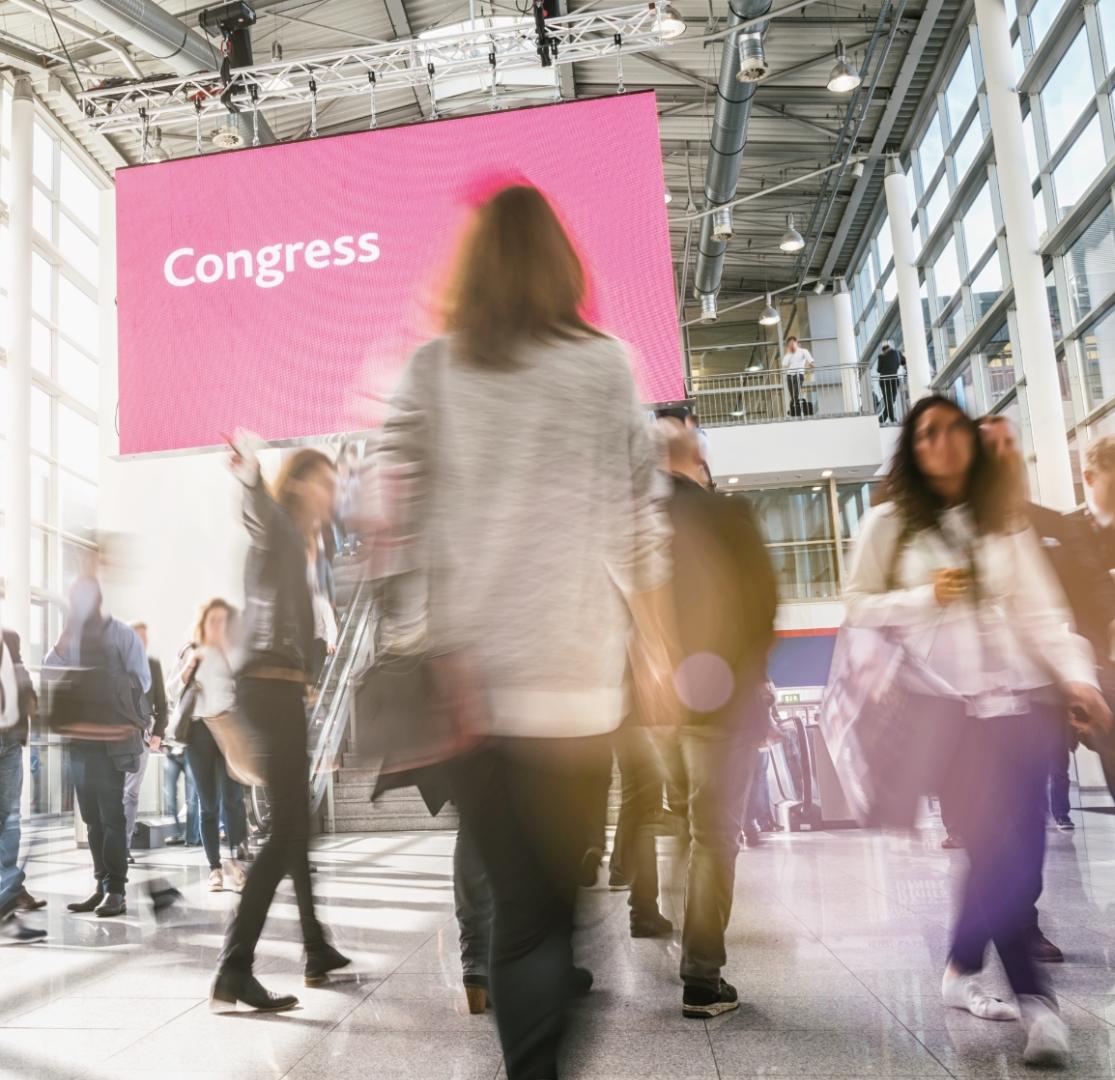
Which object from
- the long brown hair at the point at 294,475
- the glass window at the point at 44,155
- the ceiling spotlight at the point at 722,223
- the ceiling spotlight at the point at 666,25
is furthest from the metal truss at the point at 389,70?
the long brown hair at the point at 294,475

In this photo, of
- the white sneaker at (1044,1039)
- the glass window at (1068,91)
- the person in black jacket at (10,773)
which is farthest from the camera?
the glass window at (1068,91)

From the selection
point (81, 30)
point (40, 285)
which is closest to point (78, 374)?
A: point (40, 285)

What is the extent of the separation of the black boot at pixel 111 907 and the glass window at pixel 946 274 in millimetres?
13827

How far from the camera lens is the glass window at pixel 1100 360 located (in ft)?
34.0

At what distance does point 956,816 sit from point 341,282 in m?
6.08

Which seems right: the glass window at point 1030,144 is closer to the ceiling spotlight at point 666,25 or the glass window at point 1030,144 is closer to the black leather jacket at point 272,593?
the ceiling spotlight at point 666,25

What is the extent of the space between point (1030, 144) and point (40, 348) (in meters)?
11.7

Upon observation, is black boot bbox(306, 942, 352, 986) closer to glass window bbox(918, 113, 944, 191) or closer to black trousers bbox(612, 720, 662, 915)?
black trousers bbox(612, 720, 662, 915)

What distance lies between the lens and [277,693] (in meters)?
3.16

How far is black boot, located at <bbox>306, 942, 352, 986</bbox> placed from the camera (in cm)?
328

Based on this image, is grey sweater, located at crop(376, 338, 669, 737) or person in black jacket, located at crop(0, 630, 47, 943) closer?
grey sweater, located at crop(376, 338, 669, 737)

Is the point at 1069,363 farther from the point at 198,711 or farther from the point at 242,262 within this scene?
the point at 198,711

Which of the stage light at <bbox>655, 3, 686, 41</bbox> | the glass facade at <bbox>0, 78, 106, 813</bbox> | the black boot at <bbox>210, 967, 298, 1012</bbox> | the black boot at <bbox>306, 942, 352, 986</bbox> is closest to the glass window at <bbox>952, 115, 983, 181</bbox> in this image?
the stage light at <bbox>655, 3, 686, 41</bbox>

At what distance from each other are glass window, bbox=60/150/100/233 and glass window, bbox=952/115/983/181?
37.9ft
